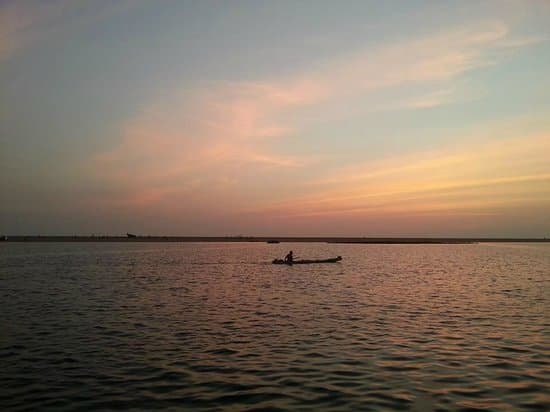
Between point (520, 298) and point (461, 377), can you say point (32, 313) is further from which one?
point (520, 298)

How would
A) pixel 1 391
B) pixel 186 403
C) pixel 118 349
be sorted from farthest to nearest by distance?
1. pixel 118 349
2. pixel 1 391
3. pixel 186 403

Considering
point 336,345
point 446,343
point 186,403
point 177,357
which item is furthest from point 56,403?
point 446,343

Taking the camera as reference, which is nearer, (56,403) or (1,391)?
(56,403)

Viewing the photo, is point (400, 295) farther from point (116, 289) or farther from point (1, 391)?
point (1, 391)

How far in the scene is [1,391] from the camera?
12.0 metres

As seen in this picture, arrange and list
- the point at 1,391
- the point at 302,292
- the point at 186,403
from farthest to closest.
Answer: the point at 302,292, the point at 1,391, the point at 186,403

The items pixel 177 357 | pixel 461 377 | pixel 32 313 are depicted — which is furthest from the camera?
pixel 32 313

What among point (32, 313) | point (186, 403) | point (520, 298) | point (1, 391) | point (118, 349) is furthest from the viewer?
point (520, 298)

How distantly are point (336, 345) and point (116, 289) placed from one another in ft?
74.1

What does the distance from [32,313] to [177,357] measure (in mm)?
12480

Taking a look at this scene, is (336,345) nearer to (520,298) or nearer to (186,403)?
(186,403)

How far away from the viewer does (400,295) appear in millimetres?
32406

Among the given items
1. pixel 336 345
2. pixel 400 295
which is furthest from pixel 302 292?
pixel 336 345

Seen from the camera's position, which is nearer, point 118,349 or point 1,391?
point 1,391
